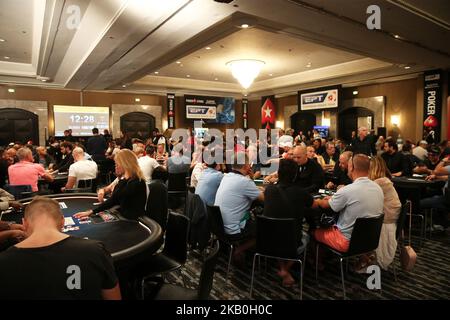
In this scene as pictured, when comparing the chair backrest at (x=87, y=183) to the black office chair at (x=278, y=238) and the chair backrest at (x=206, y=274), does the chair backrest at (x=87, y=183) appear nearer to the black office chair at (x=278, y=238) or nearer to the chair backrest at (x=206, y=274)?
the black office chair at (x=278, y=238)

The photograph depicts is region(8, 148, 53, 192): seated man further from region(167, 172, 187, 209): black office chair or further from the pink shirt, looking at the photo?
region(167, 172, 187, 209): black office chair

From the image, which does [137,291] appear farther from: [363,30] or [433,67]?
[433,67]

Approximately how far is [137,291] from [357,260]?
241 centimetres

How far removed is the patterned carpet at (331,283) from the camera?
114 inches

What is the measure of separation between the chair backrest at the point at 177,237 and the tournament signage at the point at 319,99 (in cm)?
1003

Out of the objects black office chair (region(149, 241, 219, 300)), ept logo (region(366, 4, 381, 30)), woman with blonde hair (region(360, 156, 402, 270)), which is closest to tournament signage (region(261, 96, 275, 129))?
ept logo (region(366, 4, 381, 30))

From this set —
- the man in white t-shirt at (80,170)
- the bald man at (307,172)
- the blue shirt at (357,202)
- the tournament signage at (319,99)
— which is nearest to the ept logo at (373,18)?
the bald man at (307,172)

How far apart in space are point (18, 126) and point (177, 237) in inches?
441

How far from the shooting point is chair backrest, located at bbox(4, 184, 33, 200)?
436cm

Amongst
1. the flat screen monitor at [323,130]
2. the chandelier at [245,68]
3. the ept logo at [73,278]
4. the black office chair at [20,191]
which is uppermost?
the chandelier at [245,68]

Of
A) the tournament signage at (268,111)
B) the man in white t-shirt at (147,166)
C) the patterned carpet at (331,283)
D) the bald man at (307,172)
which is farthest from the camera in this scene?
the tournament signage at (268,111)

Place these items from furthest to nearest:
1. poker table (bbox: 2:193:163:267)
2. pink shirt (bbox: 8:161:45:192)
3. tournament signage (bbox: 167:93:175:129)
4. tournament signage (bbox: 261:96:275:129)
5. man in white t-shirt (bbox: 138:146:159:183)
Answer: tournament signage (bbox: 261:96:275:129), tournament signage (bbox: 167:93:175:129), man in white t-shirt (bbox: 138:146:159:183), pink shirt (bbox: 8:161:45:192), poker table (bbox: 2:193:163:267)

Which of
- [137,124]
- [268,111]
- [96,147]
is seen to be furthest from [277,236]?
[268,111]

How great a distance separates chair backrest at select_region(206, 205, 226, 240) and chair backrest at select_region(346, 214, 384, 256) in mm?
1188
